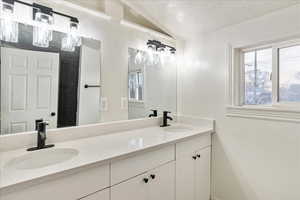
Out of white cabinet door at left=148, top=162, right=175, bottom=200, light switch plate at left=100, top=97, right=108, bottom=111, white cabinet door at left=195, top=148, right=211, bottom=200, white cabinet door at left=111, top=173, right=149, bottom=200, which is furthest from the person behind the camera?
white cabinet door at left=195, top=148, right=211, bottom=200

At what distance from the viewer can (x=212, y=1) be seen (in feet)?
5.28

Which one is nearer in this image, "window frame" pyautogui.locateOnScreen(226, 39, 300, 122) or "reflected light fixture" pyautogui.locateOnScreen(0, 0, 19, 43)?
"reflected light fixture" pyautogui.locateOnScreen(0, 0, 19, 43)

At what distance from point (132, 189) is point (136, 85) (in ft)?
3.63

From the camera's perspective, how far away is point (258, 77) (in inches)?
72.7

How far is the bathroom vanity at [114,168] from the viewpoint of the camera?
0.88m

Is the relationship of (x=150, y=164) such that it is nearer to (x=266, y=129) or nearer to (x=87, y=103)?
(x=87, y=103)

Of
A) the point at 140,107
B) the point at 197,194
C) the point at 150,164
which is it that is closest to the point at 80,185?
the point at 150,164

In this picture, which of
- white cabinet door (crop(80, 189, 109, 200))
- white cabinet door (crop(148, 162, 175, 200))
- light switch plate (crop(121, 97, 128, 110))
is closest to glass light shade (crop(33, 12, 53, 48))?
light switch plate (crop(121, 97, 128, 110))

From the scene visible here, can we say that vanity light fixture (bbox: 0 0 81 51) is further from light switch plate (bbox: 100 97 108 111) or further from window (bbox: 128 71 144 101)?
window (bbox: 128 71 144 101)

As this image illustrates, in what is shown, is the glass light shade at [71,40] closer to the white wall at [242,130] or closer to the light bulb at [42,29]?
the light bulb at [42,29]

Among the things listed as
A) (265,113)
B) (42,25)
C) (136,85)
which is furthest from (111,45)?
(265,113)

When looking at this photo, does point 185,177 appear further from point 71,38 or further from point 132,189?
point 71,38

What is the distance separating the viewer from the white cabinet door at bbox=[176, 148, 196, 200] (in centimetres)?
163

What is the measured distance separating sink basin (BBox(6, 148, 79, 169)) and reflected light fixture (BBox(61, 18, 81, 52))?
31.8 inches
